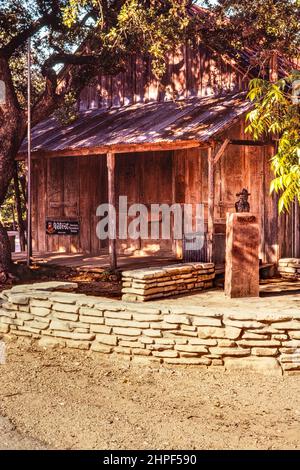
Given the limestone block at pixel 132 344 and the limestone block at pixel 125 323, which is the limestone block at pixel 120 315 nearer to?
the limestone block at pixel 125 323

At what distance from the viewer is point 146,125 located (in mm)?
13961

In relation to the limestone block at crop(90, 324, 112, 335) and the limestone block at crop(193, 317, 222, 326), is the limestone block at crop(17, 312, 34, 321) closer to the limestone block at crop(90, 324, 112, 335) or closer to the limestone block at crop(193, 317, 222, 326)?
the limestone block at crop(90, 324, 112, 335)

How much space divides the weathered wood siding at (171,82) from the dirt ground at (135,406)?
854cm

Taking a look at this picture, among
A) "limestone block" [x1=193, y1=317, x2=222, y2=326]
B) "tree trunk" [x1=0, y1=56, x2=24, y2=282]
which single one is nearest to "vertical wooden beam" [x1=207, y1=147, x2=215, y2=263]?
"limestone block" [x1=193, y1=317, x2=222, y2=326]

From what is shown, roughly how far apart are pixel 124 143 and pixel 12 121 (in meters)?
3.09

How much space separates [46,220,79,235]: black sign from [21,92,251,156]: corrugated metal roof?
2.36 metres

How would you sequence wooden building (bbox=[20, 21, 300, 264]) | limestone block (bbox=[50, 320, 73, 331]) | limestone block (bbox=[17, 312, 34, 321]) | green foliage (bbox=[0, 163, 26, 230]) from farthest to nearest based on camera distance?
green foliage (bbox=[0, 163, 26, 230]) < wooden building (bbox=[20, 21, 300, 264]) < limestone block (bbox=[17, 312, 34, 321]) < limestone block (bbox=[50, 320, 73, 331])

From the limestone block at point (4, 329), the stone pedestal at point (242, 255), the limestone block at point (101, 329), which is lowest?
the limestone block at point (4, 329)

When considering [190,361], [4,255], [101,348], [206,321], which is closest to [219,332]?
[206,321]

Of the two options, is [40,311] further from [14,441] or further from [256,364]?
[14,441]

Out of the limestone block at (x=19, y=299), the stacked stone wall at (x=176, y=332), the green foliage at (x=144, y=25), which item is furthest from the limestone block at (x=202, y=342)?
the green foliage at (x=144, y=25)

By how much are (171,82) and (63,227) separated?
499 centimetres

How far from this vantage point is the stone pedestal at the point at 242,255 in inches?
391

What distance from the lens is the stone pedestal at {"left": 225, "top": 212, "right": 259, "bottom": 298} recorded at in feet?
32.6
